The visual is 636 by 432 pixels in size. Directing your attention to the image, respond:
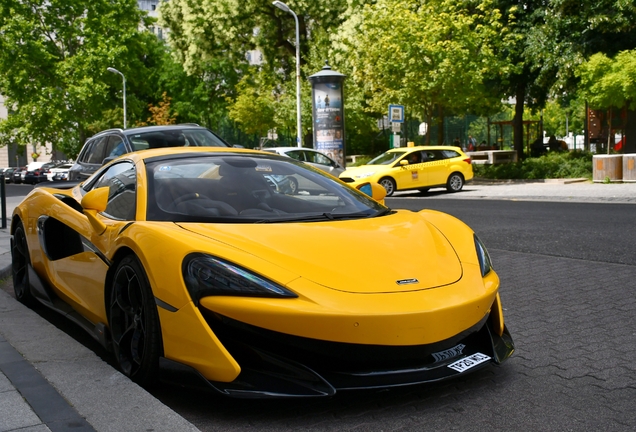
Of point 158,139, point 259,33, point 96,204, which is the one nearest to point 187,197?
point 96,204

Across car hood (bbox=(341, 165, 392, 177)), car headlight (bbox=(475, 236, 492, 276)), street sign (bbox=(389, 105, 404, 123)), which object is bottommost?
car hood (bbox=(341, 165, 392, 177))

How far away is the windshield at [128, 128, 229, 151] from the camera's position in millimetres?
12790

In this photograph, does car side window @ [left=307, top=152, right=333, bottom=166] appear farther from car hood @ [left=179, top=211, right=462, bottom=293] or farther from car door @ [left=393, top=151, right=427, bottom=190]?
car hood @ [left=179, top=211, right=462, bottom=293]

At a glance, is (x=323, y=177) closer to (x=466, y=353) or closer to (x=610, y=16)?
(x=466, y=353)

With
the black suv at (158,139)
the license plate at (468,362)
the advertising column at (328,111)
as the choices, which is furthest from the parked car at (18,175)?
the license plate at (468,362)

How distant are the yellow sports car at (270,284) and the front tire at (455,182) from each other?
2009 cm

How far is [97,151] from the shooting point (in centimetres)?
1427

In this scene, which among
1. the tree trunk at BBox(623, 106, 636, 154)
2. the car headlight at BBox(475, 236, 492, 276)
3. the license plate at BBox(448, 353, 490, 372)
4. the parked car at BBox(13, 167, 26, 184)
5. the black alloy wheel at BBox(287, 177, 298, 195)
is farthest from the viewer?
the parked car at BBox(13, 167, 26, 184)

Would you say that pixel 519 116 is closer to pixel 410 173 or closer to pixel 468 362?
pixel 410 173

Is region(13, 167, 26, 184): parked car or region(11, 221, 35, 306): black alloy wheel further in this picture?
region(13, 167, 26, 184): parked car

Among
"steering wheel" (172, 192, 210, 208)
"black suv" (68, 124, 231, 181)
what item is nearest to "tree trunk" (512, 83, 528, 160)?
"black suv" (68, 124, 231, 181)

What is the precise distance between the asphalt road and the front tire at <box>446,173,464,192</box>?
17.7 meters

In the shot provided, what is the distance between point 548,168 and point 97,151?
1894 centimetres

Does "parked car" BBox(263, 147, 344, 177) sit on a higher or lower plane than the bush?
higher
